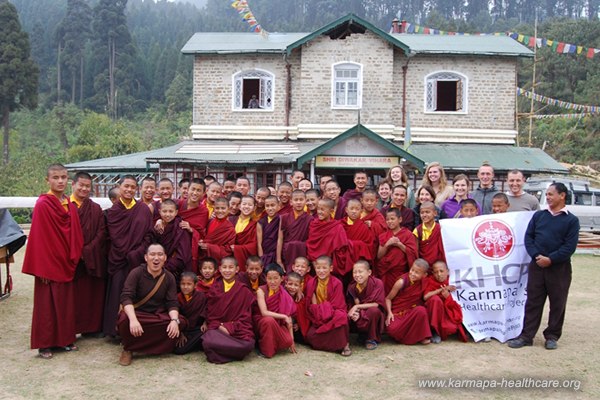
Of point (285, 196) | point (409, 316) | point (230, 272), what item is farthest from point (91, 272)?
point (409, 316)

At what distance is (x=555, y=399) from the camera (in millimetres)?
4586

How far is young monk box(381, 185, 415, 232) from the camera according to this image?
661 centimetres

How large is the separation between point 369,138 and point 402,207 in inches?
323

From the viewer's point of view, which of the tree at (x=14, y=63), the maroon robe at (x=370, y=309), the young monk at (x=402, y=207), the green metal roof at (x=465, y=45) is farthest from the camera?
the tree at (x=14, y=63)

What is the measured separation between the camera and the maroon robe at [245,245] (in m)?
6.34

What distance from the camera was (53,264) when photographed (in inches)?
219


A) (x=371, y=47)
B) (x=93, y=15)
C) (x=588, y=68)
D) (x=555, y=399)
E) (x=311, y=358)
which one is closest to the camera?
(x=555, y=399)

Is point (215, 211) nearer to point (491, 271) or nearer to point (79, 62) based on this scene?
point (491, 271)

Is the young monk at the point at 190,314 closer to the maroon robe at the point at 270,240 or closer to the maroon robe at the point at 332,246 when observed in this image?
the maroon robe at the point at 270,240

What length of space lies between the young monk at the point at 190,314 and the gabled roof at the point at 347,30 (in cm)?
1252

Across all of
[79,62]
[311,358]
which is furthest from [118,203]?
[79,62]

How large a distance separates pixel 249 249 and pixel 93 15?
201 ft

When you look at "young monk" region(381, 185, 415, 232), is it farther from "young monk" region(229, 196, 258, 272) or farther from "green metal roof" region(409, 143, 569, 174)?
"green metal roof" region(409, 143, 569, 174)

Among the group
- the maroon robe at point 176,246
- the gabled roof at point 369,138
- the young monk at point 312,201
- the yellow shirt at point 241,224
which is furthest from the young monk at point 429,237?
the gabled roof at point 369,138
